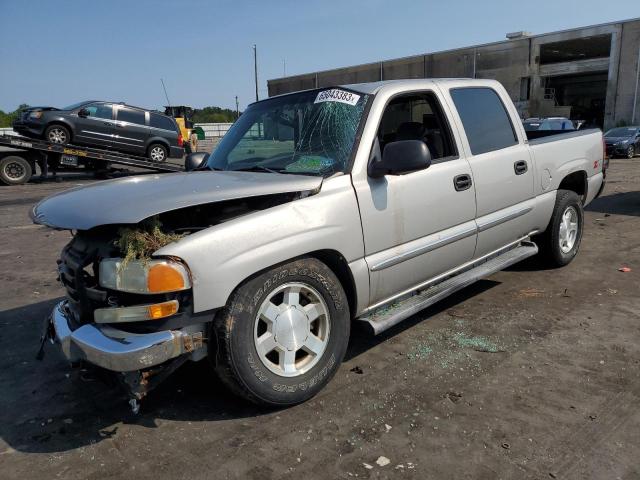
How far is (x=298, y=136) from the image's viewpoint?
3686mm

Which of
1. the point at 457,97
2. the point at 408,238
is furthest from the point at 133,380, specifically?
the point at 457,97

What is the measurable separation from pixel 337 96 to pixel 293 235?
50.4 inches

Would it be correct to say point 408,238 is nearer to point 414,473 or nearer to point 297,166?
point 297,166

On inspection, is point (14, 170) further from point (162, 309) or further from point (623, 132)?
point (623, 132)

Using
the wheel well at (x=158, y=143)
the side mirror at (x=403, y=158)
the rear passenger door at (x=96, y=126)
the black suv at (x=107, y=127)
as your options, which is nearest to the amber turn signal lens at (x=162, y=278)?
the side mirror at (x=403, y=158)

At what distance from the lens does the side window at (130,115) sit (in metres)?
17.0

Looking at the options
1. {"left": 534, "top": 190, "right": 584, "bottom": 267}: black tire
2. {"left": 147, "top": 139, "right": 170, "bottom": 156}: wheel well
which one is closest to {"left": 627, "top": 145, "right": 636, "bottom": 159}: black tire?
{"left": 147, "top": 139, "right": 170, "bottom": 156}: wheel well

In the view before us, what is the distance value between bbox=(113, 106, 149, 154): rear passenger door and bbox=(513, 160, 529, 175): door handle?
1500cm

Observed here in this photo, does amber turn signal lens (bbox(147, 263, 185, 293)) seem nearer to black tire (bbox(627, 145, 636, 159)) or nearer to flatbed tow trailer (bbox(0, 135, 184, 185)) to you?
flatbed tow trailer (bbox(0, 135, 184, 185))

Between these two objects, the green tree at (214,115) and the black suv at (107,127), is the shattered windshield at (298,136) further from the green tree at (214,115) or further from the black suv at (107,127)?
the green tree at (214,115)

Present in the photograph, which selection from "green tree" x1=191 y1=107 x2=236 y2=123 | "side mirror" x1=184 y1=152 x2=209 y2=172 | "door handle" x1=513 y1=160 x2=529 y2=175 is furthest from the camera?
"green tree" x1=191 y1=107 x2=236 y2=123

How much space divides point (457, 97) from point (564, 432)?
8.68 feet

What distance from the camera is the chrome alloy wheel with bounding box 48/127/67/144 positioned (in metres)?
15.6

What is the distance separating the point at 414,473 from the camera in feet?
7.93
